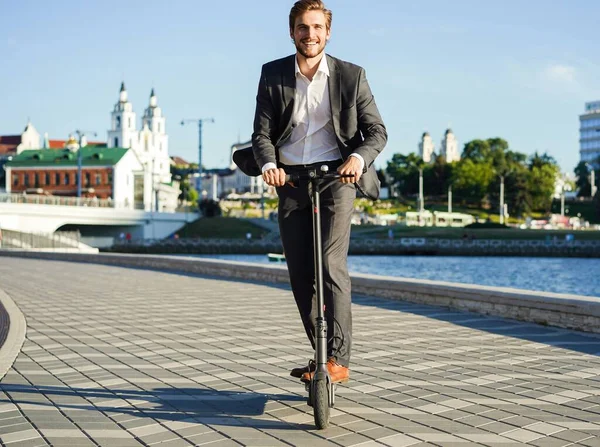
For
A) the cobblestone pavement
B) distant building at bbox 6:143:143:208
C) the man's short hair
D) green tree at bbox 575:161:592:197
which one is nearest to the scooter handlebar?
the man's short hair

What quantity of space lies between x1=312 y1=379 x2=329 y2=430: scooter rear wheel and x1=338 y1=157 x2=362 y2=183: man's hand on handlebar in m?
0.98

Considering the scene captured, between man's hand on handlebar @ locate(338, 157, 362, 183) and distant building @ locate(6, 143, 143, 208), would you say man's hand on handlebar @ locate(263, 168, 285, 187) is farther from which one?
distant building @ locate(6, 143, 143, 208)

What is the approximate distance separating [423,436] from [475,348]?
3.01 meters

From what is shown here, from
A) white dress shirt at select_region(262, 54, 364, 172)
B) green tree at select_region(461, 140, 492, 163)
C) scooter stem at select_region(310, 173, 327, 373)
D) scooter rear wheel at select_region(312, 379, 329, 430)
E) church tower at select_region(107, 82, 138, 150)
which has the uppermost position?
church tower at select_region(107, 82, 138, 150)

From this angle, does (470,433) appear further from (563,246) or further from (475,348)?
(563,246)

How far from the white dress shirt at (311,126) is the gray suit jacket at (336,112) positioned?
4 cm

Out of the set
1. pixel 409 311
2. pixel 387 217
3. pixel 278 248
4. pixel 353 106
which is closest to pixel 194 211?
pixel 278 248

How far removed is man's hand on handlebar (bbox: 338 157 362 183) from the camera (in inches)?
167

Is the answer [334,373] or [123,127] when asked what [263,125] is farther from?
[123,127]

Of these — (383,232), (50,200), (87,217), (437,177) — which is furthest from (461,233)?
(437,177)

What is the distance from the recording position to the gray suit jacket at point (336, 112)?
14.8 feet

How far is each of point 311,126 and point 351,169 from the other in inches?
17.6

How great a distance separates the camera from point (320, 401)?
4.05m

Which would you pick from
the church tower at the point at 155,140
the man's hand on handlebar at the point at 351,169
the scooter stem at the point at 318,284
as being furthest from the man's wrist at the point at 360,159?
the church tower at the point at 155,140
